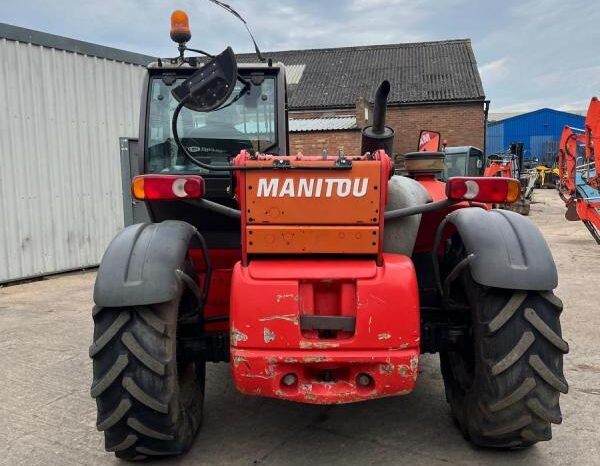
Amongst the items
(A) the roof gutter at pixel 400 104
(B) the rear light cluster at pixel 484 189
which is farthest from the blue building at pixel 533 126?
(B) the rear light cluster at pixel 484 189

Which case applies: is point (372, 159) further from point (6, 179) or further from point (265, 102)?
point (6, 179)

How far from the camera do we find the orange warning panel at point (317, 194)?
2.61 meters

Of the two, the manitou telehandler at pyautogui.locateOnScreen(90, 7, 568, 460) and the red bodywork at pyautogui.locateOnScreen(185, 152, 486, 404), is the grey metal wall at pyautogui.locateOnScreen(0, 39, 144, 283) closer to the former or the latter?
the manitou telehandler at pyautogui.locateOnScreen(90, 7, 568, 460)

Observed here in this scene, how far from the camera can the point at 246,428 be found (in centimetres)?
331

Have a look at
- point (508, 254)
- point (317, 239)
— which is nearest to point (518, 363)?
point (508, 254)

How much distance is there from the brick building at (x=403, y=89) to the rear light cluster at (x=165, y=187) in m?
18.3

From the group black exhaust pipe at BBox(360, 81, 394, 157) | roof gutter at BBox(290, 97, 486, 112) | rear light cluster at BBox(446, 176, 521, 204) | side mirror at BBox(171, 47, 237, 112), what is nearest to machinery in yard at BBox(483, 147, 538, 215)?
roof gutter at BBox(290, 97, 486, 112)

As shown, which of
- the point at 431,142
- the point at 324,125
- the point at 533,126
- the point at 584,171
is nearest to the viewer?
the point at 431,142

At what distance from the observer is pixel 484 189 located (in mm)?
2768

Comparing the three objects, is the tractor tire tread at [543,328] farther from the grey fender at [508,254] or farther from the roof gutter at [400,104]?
the roof gutter at [400,104]

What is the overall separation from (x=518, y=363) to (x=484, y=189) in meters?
0.83

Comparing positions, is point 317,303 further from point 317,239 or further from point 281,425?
point 281,425

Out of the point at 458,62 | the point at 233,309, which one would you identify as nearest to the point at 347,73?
the point at 458,62

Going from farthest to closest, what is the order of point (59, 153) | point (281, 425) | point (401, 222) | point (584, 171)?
1. point (584, 171)
2. point (59, 153)
3. point (281, 425)
4. point (401, 222)
